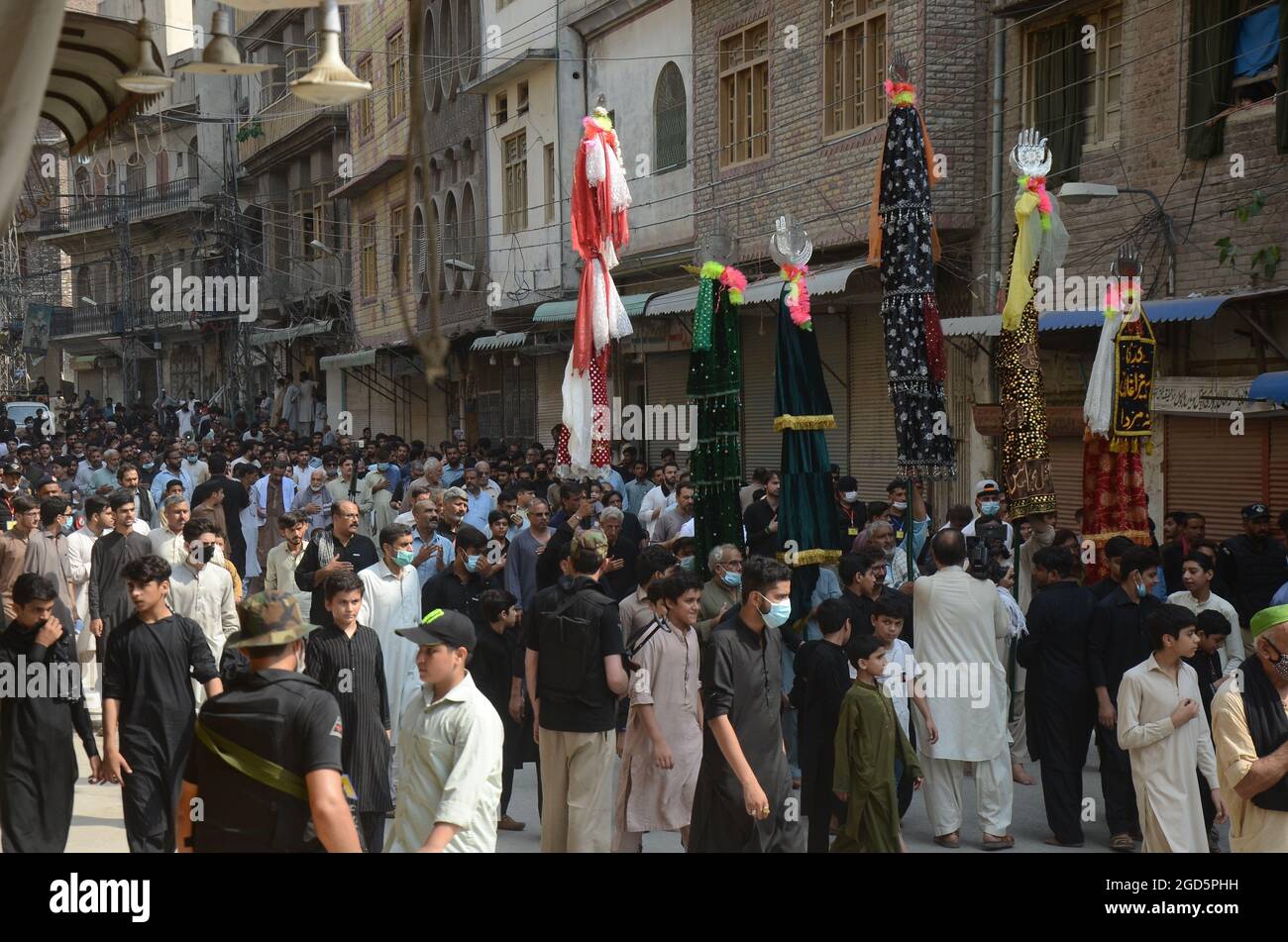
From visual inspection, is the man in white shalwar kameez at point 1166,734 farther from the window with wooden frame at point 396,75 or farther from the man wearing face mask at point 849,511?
the window with wooden frame at point 396,75

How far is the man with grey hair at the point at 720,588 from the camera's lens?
886 cm

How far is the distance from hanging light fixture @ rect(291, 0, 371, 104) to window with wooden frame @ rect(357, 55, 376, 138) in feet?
98.3

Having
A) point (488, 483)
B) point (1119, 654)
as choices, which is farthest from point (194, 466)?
point (1119, 654)

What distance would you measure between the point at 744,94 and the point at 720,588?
13.0 meters

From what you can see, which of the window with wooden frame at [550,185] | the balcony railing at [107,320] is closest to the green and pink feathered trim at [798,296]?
the window with wooden frame at [550,185]

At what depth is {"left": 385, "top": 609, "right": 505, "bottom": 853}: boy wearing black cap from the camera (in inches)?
206

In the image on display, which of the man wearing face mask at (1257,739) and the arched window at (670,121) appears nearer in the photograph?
the man wearing face mask at (1257,739)

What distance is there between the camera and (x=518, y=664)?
912cm

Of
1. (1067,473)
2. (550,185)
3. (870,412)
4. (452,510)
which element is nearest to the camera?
(452,510)

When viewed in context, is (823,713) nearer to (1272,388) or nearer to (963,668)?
(963,668)

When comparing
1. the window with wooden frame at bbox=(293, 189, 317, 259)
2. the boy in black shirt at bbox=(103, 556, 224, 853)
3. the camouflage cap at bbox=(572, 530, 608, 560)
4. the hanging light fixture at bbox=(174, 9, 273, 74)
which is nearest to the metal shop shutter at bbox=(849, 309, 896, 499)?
the camouflage cap at bbox=(572, 530, 608, 560)

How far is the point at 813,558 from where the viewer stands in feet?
33.3

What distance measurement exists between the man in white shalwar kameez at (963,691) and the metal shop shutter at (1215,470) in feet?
18.3

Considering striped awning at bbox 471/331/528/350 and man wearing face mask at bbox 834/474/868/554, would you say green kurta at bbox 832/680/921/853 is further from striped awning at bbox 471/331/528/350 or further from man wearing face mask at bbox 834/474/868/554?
striped awning at bbox 471/331/528/350
